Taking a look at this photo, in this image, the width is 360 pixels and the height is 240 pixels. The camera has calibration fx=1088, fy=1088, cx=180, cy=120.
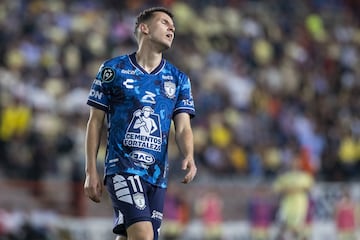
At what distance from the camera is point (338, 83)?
83.8 feet

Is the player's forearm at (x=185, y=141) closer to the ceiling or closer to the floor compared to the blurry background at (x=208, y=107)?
closer to the floor

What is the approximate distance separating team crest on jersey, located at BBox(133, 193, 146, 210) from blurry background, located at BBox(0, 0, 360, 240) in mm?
9045

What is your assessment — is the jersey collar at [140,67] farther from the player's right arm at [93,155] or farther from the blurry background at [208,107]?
the blurry background at [208,107]

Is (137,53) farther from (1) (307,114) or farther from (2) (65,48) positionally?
(1) (307,114)

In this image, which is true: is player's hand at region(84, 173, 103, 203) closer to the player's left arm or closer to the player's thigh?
the player's thigh

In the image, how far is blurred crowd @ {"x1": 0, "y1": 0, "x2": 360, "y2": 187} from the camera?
18.3 metres

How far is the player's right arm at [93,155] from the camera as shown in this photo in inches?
328

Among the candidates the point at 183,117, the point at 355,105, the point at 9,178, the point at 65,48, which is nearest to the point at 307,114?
the point at 355,105

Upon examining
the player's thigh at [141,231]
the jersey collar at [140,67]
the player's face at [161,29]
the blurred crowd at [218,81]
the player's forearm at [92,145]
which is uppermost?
the blurred crowd at [218,81]

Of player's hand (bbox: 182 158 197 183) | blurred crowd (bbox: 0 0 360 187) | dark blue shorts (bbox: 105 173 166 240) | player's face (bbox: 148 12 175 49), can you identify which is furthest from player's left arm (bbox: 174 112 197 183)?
blurred crowd (bbox: 0 0 360 187)

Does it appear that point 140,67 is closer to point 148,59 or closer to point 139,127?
point 148,59

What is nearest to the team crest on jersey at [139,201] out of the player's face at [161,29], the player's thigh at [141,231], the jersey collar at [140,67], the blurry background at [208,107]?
the player's thigh at [141,231]

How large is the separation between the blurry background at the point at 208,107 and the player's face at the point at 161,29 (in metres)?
→ 9.15

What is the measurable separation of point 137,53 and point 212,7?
16958 millimetres
